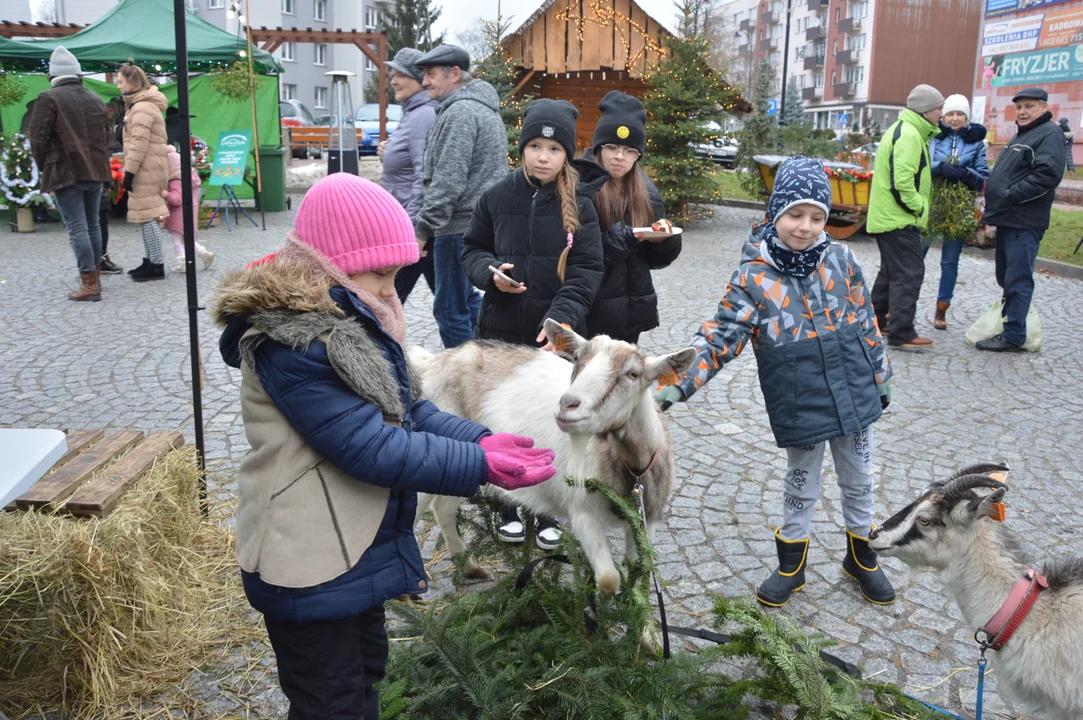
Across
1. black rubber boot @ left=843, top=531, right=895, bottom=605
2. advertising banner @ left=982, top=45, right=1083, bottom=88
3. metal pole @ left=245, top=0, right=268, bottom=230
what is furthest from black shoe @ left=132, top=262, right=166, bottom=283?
advertising banner @ left=982, top=45, right=1083, bottom=88

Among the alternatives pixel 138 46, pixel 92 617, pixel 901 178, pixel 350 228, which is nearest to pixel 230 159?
pixel 138 46

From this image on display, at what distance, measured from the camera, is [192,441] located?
5617mm

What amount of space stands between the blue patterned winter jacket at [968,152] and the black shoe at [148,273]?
904cm

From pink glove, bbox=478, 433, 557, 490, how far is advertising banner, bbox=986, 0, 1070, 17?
35.4 meters

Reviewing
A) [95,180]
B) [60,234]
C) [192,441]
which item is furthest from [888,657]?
[60,234]

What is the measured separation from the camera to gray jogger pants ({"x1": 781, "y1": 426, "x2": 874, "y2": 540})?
3.80 m

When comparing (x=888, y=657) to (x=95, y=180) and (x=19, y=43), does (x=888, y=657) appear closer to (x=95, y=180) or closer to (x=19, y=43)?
(x=95, y=180)

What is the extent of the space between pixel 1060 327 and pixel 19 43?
16428mm

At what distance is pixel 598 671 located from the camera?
2.71 meters

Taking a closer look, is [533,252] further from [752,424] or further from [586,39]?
[586,39]

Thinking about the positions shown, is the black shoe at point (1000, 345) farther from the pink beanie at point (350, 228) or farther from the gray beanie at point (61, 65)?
the gray beanie at point (61, 65)

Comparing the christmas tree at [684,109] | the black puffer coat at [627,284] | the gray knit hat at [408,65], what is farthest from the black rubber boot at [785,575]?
the christmas tree at [684,109]

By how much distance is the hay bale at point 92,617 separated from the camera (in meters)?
3.01

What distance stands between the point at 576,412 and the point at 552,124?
5.44ft
